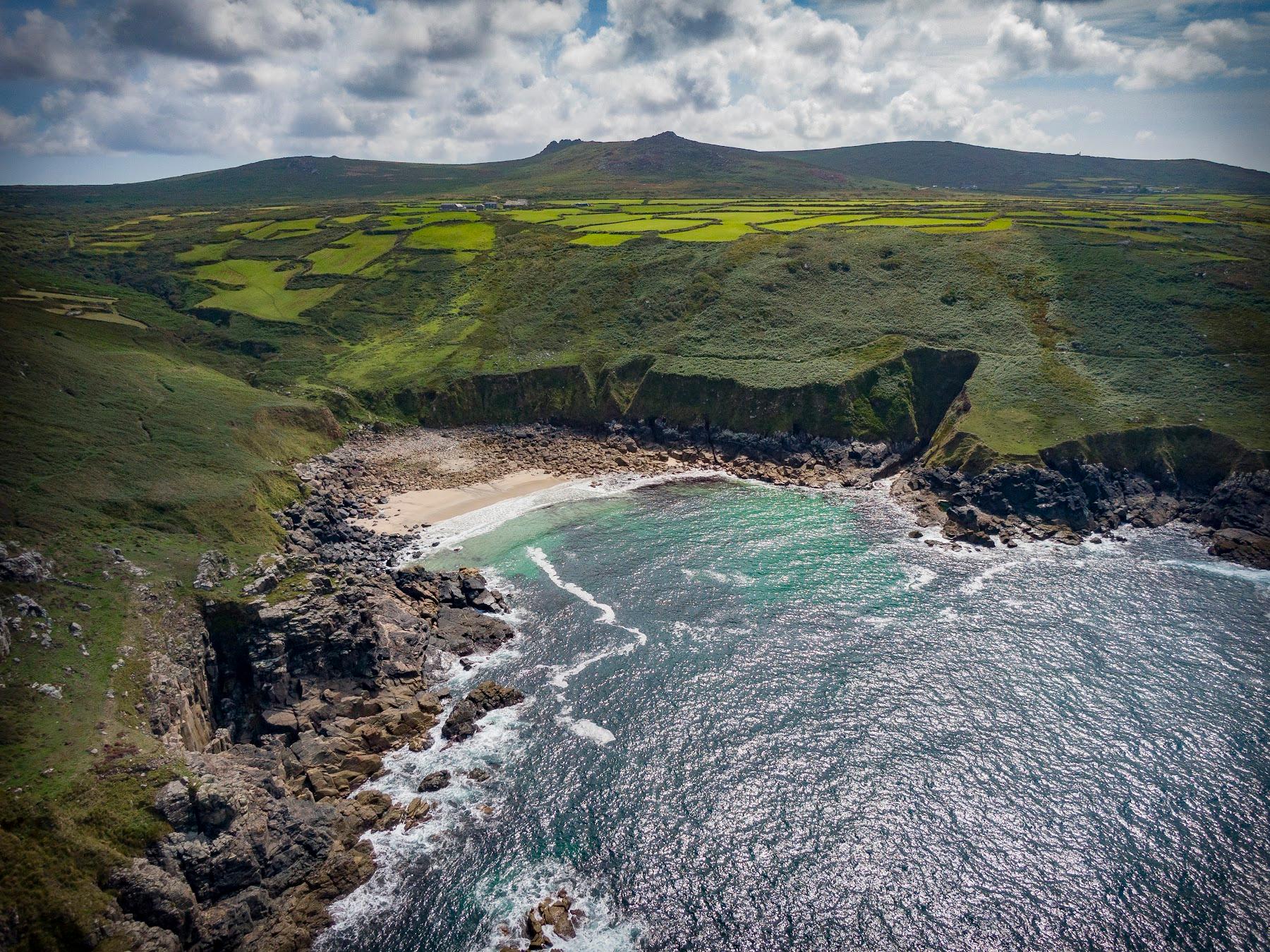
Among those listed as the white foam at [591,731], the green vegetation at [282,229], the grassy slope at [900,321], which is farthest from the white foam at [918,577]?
the green vegetation at [282,229]

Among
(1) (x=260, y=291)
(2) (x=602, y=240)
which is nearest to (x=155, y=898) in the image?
(2) (x=602, y=240)

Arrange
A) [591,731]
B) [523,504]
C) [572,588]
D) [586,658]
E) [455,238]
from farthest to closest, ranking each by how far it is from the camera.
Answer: [455,238] → [523,504] → [572,588] → [586,658] → [591,731]

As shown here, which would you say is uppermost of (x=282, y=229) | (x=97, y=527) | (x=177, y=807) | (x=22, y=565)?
(x=282, y=229)

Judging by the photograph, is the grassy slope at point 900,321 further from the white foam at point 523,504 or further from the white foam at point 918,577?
the white foam at point 918,577

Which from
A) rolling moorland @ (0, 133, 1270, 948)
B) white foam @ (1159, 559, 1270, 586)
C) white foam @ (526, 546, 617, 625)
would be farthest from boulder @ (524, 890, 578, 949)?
white foam @ (1159, 559, 1270, 586)

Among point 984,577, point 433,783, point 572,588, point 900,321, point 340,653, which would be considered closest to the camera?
point 433,783

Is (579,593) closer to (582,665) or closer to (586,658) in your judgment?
(586,658)

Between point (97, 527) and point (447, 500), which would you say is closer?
point (97, 527)

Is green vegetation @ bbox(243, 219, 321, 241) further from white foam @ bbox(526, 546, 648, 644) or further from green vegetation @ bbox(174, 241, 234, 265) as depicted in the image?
white foam @ bbox(526, 546, 648, 644)
